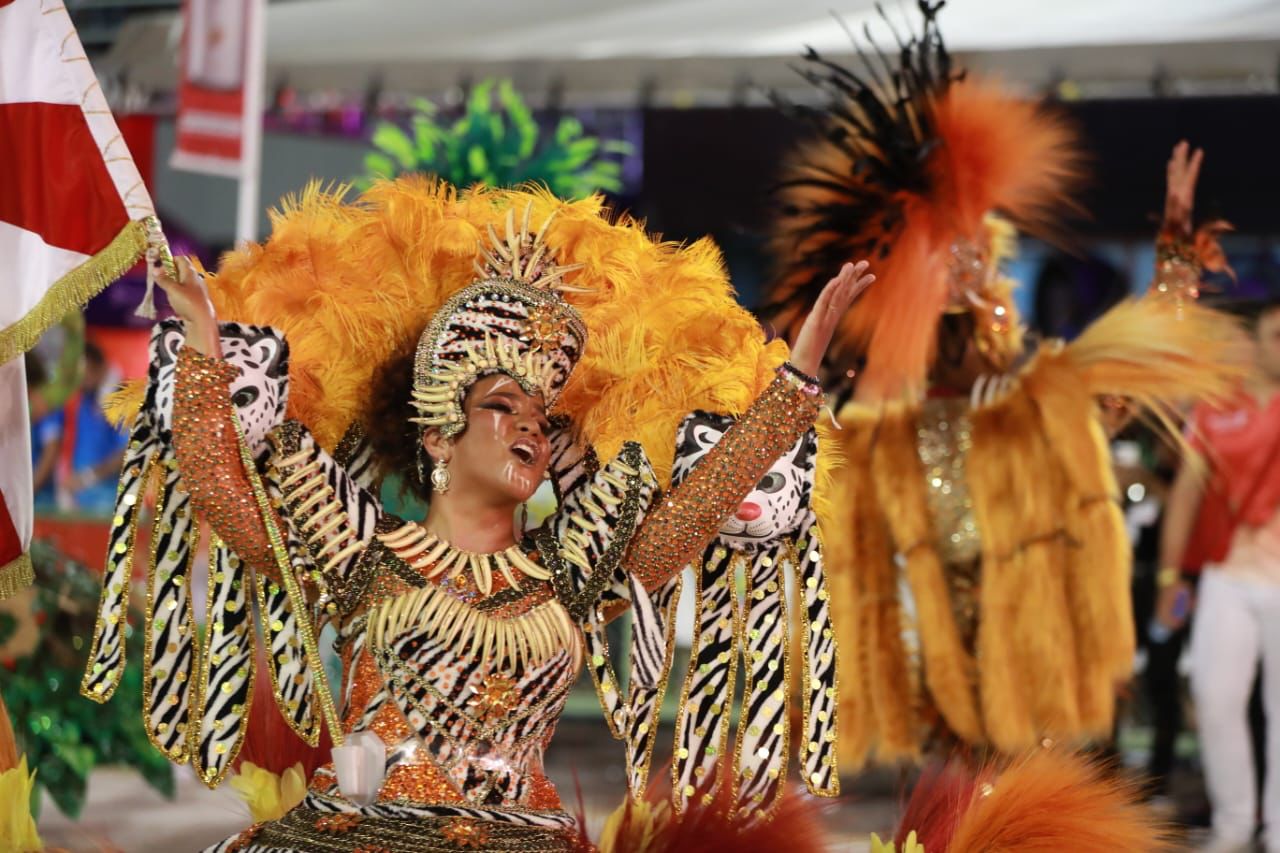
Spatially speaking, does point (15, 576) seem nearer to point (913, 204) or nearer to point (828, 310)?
point (828, 310)

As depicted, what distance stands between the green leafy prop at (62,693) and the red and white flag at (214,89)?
2499mm

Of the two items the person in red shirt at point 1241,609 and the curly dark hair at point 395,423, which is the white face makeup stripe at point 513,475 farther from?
the person in red shirt at point 1241,609

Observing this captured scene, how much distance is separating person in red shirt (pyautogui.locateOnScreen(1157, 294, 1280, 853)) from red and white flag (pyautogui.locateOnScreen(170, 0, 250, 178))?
4.35m

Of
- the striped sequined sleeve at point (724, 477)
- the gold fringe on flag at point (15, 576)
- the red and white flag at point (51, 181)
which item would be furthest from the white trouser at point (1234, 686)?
the red and white flag at point (51, 181)

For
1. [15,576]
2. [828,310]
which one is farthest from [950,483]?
[15,576]

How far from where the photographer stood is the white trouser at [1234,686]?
6.39 m

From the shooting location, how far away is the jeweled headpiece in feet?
10.3

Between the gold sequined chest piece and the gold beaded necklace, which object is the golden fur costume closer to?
the gold sequined chest piece

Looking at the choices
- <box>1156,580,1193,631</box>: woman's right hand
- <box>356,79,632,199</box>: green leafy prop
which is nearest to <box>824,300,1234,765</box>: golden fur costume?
<box>1156,580,1193,631</box>: woman's right hand

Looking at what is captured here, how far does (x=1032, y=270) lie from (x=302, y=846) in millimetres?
7831

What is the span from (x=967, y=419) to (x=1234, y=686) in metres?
1.56

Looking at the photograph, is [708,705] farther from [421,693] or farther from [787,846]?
[421,693]

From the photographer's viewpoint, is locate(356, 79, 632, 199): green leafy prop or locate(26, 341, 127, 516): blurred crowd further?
locate(26, 341, 127, 516): blurred crowd

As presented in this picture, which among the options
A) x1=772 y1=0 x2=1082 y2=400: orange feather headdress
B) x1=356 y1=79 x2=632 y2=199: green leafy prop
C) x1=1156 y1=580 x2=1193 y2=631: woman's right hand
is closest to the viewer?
x1=772 y1=0 x2=1082 y2=400: orange feather headdress
